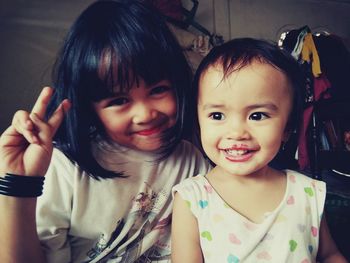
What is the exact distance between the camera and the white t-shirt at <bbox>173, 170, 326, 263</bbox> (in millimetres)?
651

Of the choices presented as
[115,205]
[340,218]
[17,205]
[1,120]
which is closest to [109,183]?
[115,205]

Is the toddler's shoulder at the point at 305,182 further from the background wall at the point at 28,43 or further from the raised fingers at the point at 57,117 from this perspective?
the background wall at the point at 28,43

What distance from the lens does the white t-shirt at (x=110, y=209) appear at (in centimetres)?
70

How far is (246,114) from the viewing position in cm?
65

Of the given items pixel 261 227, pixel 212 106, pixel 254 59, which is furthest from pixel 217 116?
pixel 261 227

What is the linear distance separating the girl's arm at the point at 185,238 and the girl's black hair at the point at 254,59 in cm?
26

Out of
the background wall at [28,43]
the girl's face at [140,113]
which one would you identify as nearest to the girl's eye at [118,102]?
the girl's face at [140,113]

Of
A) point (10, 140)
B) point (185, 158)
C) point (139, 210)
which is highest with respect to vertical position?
point (10, 140)

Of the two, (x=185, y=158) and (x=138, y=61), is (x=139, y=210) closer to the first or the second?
(x=185, y=158)

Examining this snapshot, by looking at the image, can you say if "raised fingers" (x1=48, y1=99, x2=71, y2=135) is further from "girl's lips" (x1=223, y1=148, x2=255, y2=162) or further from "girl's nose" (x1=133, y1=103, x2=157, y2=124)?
"girl's lips" (x1=223, y1=148, x2=255, y2=162)

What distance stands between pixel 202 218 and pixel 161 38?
43cm

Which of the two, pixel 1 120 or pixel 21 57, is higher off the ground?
pixel 21 57

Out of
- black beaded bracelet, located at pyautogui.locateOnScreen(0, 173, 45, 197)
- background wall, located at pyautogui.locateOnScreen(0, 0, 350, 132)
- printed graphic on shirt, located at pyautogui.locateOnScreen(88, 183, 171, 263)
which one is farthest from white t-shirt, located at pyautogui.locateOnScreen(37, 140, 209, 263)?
background wall, located at pyautogui.locateOnScreen(0, 0, 350, 132)

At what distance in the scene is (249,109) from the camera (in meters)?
0.65
